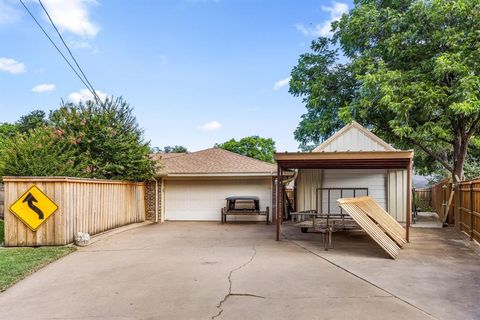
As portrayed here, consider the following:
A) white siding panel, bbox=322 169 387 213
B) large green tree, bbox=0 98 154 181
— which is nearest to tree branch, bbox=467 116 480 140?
white siding panel, bbox=322 169 387 213

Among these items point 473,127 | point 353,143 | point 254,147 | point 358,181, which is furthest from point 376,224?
point 254,147

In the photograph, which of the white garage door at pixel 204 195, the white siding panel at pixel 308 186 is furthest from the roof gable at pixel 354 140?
the white garage door at pixel 204 195

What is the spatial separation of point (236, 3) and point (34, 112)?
2930cm

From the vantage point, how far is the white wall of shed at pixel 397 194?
43.7 feet

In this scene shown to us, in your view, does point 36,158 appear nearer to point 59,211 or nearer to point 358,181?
point 59,211

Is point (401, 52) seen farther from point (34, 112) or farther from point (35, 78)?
point (34, 112)

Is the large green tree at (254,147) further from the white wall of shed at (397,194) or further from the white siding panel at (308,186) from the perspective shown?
the white wall of shed at (397,194)

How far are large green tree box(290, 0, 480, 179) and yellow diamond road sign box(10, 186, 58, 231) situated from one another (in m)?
11.5

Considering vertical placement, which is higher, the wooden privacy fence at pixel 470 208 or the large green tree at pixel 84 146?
the large green tree at pixel 84 146

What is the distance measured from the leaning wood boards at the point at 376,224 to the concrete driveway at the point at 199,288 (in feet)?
3.99

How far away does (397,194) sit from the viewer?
13.4 metres

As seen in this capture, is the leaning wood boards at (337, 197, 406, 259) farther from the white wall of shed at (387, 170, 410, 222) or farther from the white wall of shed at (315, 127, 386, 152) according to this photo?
the white wall of shed at (315, 127, 386, 152)

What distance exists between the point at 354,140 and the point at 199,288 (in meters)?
10.0

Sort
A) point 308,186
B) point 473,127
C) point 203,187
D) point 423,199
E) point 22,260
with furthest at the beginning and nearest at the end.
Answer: point 423,199
point 203,187
point 473,127
point 308,186
point 22,260
